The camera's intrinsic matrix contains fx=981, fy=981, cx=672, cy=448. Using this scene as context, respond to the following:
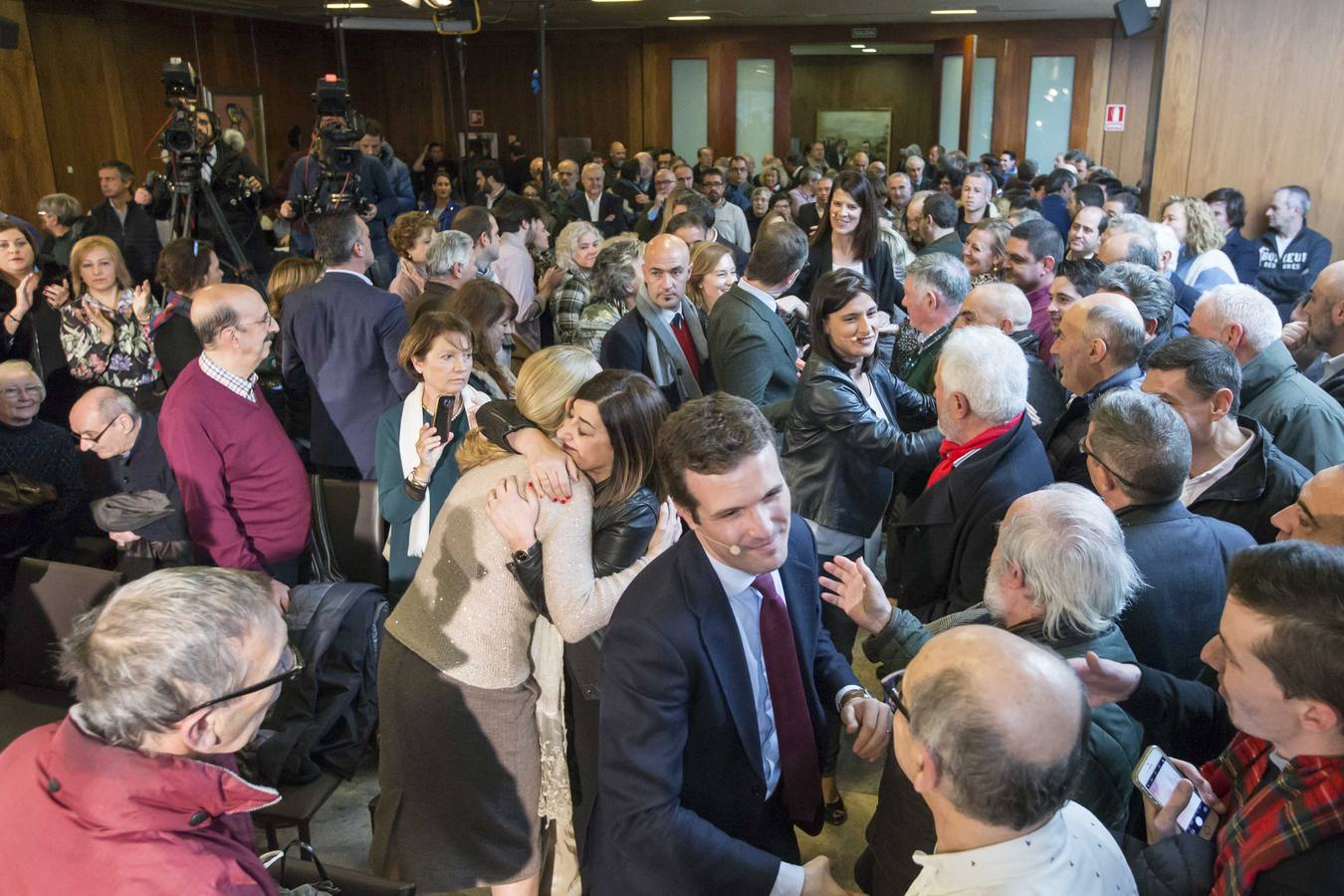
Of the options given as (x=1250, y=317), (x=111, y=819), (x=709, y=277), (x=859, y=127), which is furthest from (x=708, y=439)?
(x=859, y=127)

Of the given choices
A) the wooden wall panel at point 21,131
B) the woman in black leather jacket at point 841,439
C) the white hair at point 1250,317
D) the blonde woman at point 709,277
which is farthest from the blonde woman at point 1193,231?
the wooden wall panel at point 21,131

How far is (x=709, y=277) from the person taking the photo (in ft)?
14.0

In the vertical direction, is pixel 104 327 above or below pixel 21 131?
below

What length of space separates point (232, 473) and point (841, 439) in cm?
183

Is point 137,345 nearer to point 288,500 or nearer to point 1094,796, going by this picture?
point 288,500

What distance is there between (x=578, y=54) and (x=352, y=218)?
1371 cm

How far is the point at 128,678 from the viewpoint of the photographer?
53.6 inches

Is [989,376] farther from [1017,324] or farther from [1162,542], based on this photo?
[1017,324]

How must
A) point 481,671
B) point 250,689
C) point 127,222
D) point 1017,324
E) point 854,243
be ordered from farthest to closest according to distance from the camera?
point 127,222
point 854,243
point 1017,324
point 481,671
point 250,689

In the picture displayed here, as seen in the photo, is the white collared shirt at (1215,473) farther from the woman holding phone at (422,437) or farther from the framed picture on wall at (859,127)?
the framed picture on wall at (859,127)

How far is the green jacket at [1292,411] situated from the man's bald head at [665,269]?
1952mm

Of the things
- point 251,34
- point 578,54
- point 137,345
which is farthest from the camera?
point 578,54

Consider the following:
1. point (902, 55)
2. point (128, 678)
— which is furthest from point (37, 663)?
point (902, 55)

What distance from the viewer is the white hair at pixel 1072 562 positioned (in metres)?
1.64
